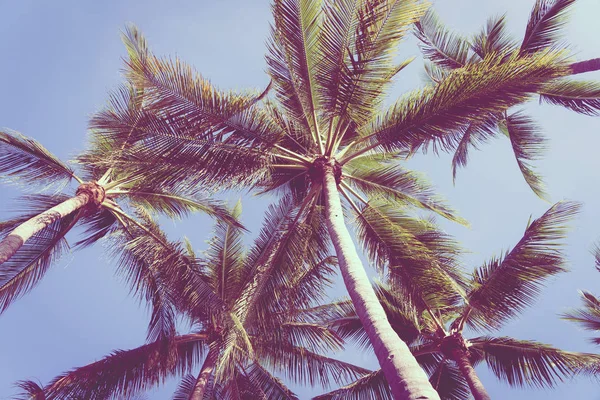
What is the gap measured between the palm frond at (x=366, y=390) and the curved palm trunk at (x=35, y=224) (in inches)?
255

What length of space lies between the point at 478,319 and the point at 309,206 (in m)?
4.30

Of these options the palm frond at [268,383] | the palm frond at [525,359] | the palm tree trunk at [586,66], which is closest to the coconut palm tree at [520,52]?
the palm tree trunk at [586,66]

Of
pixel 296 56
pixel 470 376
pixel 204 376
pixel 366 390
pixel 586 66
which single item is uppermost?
pixel 586 66

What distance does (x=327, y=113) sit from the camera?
7668 millimetres

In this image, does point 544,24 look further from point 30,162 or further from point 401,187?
point 30,162

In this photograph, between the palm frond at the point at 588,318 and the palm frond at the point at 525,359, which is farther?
the palm frond at the point at 588,318

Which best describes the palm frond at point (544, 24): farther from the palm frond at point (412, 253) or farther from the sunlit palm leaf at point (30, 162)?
the sunlit palm leaf at point (30, 162)

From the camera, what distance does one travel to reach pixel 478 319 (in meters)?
9.38

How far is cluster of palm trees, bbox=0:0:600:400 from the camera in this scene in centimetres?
682

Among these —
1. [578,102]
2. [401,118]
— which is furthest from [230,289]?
[578,102]

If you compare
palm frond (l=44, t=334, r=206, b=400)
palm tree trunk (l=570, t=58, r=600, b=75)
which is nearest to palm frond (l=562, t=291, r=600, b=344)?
palm tree trunk (l=570, t=58, r=600, b=75)

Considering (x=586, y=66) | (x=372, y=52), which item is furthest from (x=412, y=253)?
(x=586, y=66)

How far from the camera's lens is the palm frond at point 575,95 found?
966cm

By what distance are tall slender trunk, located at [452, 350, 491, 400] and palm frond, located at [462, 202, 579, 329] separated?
2.69 feet
